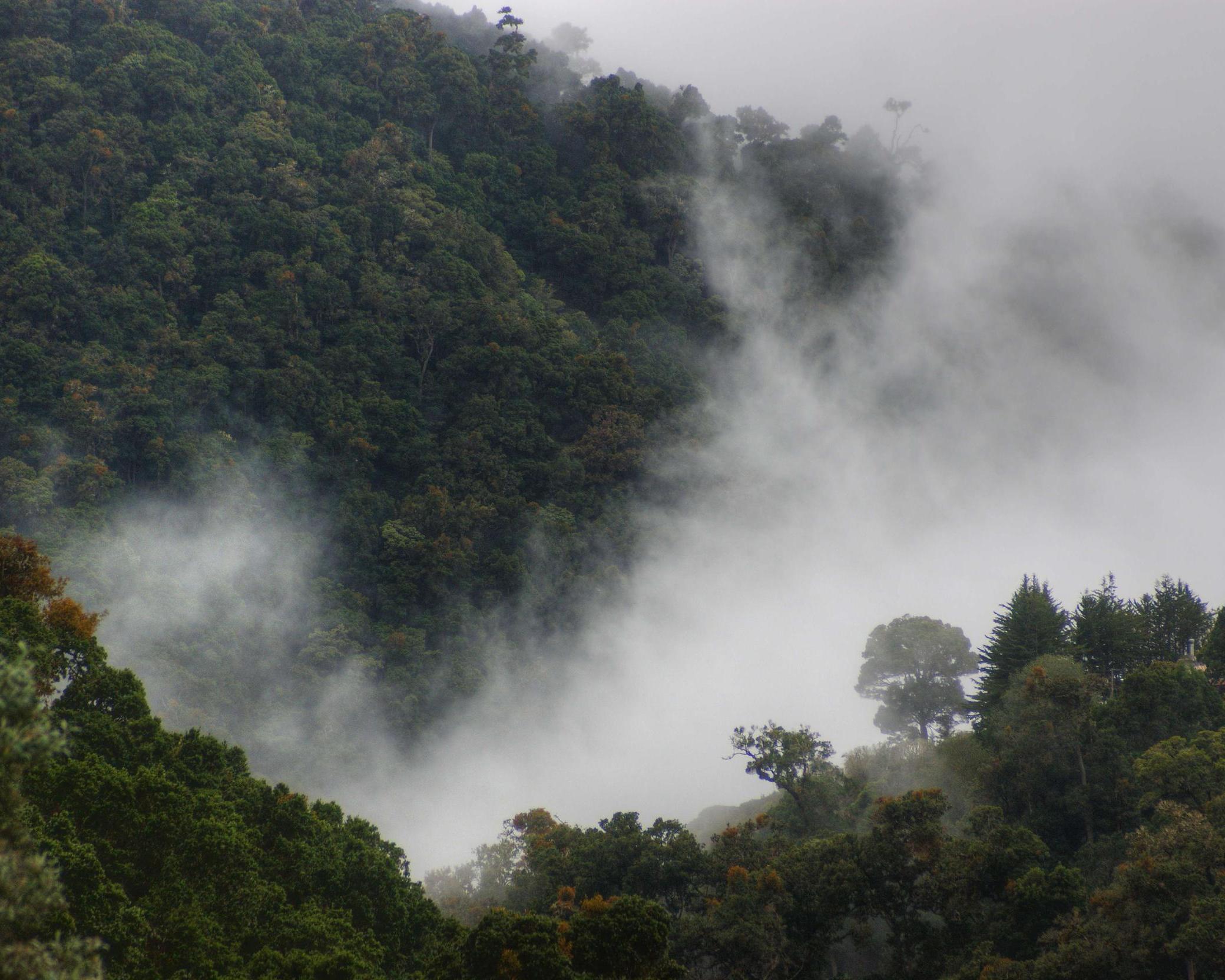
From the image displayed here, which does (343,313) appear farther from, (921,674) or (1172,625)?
(1172,625)

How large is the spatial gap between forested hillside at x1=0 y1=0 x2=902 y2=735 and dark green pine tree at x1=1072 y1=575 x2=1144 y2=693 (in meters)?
26.7

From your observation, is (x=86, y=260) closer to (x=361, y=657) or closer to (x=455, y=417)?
(x=455, y=417)

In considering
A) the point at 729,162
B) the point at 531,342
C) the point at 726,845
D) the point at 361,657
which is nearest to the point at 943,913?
the point at 726,845

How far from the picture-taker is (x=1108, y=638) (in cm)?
4697

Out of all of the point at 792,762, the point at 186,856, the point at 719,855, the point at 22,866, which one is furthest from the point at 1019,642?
the point at 22,866

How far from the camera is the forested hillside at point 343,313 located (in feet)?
184

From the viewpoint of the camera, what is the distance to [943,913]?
3297 centimetres

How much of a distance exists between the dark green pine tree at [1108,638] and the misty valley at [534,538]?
0.73 ft

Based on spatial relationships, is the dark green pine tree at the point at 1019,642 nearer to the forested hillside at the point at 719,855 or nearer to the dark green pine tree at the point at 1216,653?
the forested hillside at the point at 719,855

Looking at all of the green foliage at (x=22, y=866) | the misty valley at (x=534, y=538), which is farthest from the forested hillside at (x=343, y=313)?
the green foliage at (x=22, y=866)

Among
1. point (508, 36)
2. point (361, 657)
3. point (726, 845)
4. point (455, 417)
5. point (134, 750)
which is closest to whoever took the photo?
point (134, 750)

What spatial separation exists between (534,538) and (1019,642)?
1103 inches

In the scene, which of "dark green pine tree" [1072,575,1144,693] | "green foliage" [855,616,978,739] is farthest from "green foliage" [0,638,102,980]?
"green foliage" [855,616,978,739]

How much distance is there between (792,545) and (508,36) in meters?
50.4
